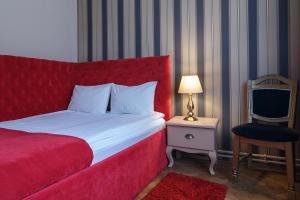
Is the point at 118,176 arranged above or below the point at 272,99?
below

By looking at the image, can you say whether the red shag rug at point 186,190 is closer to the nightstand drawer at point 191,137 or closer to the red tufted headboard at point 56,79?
the nightstand drawer at point 191,137

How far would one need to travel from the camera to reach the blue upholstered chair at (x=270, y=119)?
1863mm

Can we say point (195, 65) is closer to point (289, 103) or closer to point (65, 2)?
point (289, 103)

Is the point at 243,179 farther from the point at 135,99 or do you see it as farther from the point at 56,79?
the point at 56,79

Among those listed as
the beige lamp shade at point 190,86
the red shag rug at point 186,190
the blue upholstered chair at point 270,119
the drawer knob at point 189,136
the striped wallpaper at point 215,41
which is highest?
the striped wallpaper at point 215,41

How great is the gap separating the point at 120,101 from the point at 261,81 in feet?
5.05

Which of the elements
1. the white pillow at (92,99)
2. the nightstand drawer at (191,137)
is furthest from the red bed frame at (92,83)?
the white pillow at (92,99)

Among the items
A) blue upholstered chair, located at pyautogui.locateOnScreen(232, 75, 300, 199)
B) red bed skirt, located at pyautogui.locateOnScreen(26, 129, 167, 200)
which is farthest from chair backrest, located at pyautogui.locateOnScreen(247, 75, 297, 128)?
red bed skirt, located at pyautogui.locateOnScreen(26, 129, 167, 200)

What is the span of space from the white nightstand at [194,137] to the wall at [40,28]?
6.40 feet

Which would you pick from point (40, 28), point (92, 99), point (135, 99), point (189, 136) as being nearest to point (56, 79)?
point (92, 99)

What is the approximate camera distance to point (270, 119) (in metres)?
2.35

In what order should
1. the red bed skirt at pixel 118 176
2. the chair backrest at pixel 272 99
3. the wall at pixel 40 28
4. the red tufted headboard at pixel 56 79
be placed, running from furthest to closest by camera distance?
the wall at pixel 40 28 → the red tufted headboard at pixel 56 79 → the chair backrest at pixel 272 99 → the red bed skirt at pixel 118 176

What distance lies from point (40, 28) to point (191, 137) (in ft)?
7.72

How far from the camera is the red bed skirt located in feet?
4.19
